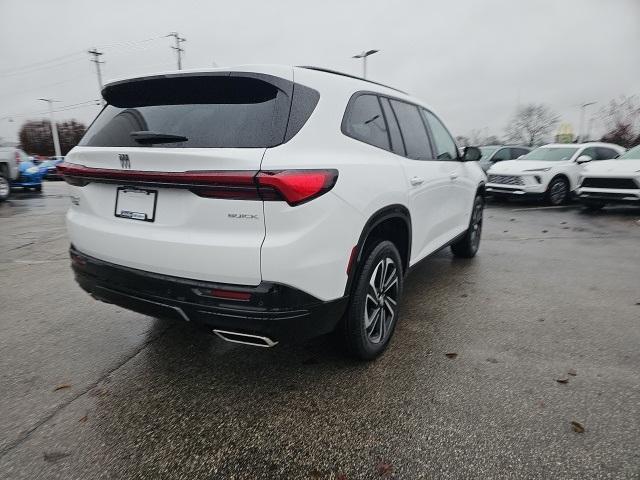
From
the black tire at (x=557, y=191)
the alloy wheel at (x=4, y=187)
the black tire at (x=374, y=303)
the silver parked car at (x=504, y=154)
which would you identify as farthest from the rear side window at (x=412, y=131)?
the alloy wheel at (x=4, y=187)

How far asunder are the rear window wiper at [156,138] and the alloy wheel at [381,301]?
1370mm

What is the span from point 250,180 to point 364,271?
38.6 inches

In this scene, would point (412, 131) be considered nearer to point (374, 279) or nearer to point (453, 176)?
point (453, 176)

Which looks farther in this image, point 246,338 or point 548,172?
point 548,172

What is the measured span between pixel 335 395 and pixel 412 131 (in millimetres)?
2192

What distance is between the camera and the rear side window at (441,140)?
4023mm

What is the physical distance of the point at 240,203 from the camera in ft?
6.40

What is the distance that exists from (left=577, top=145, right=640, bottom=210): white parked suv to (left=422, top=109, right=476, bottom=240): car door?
5901 mm

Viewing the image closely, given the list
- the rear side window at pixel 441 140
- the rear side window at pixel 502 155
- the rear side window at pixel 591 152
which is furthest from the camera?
the rear side window at pixel 502 155

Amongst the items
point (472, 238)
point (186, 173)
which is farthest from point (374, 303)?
point (472, 238)

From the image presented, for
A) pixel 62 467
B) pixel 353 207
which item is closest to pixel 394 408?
pixel 353 207

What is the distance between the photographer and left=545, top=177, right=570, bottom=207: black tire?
10.8 meters

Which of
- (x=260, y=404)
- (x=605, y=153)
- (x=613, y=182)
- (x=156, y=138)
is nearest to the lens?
(x=156, y=138)

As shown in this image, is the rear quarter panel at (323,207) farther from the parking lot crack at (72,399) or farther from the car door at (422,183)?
the parking lot crack at (72,399)
